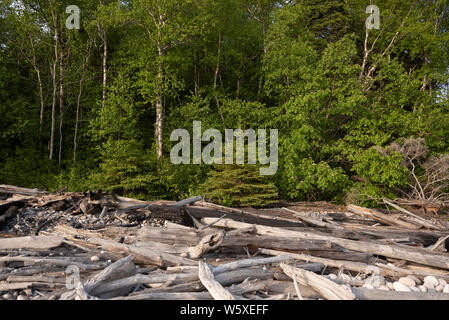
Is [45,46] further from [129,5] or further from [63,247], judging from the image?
[63,247]

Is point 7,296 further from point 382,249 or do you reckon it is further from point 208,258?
point 382,249

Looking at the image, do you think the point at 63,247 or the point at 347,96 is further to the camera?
the point at 347,96

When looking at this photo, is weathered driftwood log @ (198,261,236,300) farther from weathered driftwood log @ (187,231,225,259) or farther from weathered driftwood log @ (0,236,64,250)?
weathered driftwood log @ (0,236,64,250)

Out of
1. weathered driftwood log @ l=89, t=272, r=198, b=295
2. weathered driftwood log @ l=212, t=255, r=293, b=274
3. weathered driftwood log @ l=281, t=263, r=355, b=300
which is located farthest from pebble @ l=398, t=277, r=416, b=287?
weathered driftwood log @ l=89, t=272, r=198, b=295

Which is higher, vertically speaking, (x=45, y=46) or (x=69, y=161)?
(x=45, y=46)

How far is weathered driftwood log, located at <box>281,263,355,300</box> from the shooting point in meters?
3.32


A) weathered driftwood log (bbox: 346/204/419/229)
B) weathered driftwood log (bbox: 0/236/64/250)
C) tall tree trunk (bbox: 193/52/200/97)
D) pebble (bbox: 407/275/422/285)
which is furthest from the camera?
tall tree trunk (bbox: 193/52/200/97)

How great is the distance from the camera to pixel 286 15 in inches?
635

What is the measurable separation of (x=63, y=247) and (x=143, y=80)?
11866 millimetres

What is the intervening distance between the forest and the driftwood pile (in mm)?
4485

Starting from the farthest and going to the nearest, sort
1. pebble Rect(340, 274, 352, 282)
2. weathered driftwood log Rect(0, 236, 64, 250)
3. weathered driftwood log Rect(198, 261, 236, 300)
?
weathered driftwood log Rect(0, 236, 64, 250)
pebble Rect(340, 274, 352, 282)
weathered driftwood log Rect(198, 261, 236, 300)

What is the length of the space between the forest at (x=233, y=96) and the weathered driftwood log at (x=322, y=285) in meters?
6.96
